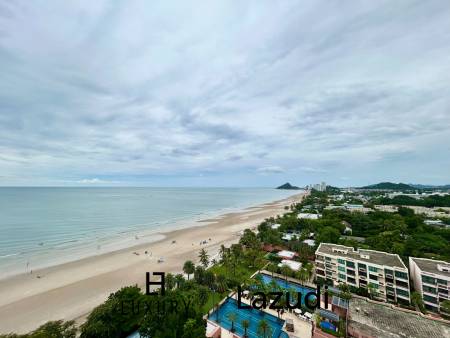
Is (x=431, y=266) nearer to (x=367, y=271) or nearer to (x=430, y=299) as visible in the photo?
(x=430, y=299)

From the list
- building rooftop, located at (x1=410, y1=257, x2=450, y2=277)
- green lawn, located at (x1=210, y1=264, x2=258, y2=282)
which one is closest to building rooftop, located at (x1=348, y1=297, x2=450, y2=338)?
building rooftop, located at (x1=410, y1=257, x2=450, y2=277)

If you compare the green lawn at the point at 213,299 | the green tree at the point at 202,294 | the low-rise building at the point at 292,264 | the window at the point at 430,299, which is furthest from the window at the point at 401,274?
the green tree at the point at 202,294

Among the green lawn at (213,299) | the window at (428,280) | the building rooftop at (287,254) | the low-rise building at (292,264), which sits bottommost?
the green lawn at (213,299)

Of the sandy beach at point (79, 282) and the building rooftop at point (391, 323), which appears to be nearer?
the building rooftop at point (391, 323)

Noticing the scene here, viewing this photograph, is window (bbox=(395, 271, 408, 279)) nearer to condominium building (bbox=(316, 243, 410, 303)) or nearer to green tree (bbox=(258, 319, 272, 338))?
condominium building (bbox=(316, 243, 410, 303))

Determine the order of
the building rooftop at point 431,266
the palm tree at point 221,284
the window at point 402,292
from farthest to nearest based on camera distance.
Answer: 1. the palm tree at point 221,284
2. the window at point 402,292
3. the building rooftop at point 431,266

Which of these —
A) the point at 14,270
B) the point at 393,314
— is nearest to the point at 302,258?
the point at 393,314

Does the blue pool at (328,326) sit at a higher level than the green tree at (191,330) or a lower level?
lower

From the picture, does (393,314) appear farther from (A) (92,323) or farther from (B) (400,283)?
(A) (92,323)

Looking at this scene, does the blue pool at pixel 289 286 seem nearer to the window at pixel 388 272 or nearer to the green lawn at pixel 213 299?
the green lawn at pixel 213 299

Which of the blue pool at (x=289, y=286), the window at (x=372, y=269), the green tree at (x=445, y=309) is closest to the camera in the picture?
the green tree at (x=445, y=309)
